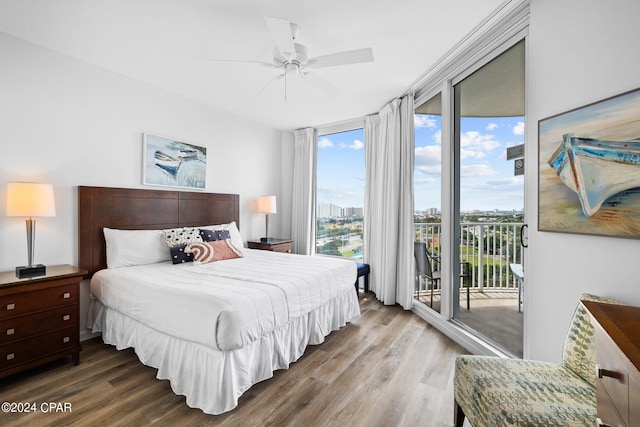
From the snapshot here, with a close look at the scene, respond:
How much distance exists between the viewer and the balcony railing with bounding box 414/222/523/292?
2666 mm

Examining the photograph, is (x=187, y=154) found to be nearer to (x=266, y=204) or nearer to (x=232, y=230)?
(x=232, y=230)

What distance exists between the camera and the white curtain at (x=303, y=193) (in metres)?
5.02

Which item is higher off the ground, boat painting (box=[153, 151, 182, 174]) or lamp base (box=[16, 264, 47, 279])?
boat painting (box=[153, 151, 182, 174])

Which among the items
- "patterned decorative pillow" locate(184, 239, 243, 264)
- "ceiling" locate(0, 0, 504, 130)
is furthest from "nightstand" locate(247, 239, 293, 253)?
"ceiling" locate(0, 0, 504, 130)

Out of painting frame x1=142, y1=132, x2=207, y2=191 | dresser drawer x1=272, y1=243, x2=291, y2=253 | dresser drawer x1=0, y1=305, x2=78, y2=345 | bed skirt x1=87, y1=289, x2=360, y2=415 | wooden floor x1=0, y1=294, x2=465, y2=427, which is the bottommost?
wooden floor x1=0, y1=294, x2=465, y2=427

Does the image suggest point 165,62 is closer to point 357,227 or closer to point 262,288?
point 262,288

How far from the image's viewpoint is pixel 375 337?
9.65 feet

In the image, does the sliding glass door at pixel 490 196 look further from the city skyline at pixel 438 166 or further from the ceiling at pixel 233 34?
the ceiling at pixel 233 34

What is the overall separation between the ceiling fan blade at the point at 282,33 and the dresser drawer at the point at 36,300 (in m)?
2.55

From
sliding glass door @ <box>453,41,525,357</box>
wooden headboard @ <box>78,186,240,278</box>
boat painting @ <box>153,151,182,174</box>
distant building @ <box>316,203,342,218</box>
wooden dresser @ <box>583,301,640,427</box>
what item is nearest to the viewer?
wooden dresser @ <box>583,301,640,427</box>

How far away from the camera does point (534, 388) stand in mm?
1319

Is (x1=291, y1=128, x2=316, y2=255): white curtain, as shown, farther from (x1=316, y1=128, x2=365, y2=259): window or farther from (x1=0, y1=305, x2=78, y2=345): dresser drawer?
(x1=0, y1=305, x2=78, y2=345): dresser drawer

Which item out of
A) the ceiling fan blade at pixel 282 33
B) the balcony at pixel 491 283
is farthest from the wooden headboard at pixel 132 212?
the balcony at pixel 491 283

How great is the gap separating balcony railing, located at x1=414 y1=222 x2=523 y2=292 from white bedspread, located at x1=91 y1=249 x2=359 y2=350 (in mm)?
1246
